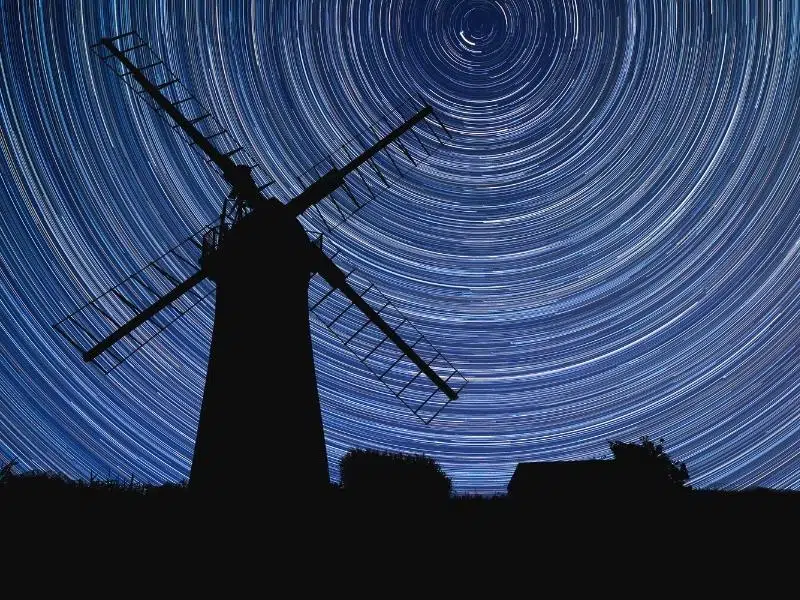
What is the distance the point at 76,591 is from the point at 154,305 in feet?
21.6

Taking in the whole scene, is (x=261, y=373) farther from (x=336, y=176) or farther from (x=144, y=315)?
(x=336, y=176)

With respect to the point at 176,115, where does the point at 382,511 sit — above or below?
below

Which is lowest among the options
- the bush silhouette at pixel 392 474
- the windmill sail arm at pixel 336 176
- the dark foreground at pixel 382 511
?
the dark foreground at pixel 382 511

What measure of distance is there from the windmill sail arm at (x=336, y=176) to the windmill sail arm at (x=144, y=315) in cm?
298

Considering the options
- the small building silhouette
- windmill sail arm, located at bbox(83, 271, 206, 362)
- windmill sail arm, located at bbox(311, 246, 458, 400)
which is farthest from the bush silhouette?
windmill sail arm, located at bbox(83, 271, 206, 362)

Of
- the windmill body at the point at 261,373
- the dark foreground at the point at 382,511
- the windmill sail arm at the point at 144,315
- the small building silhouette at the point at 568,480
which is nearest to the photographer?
the dark foreground at the point at 382,511

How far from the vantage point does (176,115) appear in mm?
16016

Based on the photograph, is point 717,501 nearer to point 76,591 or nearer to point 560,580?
point 560,580

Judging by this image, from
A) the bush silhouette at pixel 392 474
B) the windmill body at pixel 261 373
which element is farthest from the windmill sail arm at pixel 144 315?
the bush silhouette at pixel 392 474

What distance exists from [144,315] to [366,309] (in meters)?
5.46

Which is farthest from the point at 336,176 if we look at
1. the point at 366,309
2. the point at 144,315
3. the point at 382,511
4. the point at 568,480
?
the point at 568,480

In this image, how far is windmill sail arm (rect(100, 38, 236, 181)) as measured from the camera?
15.1 metres

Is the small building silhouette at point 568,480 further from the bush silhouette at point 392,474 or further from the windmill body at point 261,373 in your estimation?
the windmill body at point 261,373

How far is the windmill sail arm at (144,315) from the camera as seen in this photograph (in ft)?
45.1
